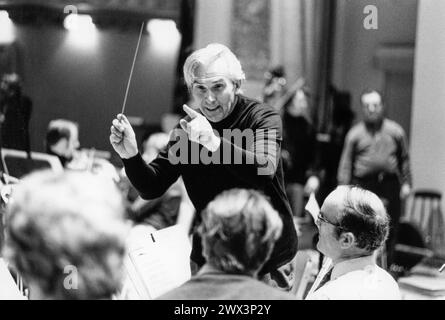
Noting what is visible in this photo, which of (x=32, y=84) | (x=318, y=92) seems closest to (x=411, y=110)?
(x=318, y=92)

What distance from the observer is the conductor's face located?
1.77 meters

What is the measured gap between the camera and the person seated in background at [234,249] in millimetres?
1252

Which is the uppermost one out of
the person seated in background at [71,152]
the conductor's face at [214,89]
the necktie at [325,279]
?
the conductor's face at [214,89]

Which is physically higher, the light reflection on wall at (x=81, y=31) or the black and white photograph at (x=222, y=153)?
the light reflection on wall at (x=81, y=31)

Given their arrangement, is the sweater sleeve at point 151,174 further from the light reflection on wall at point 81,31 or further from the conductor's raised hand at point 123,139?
the light reflection on wall at point 81,31

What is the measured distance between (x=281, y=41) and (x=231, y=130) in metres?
3.47

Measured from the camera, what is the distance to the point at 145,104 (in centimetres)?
461

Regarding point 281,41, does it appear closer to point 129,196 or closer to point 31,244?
point 129,196

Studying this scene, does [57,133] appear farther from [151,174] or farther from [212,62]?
[212,62]

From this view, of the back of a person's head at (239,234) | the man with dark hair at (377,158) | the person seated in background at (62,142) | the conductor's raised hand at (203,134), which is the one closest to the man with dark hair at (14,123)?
the person seated in background at (62,142)

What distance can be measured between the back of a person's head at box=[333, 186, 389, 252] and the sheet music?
1.44 feet

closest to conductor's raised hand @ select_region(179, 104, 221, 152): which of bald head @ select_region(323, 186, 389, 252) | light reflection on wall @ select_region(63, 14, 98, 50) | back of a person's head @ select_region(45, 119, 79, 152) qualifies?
bald head @ select_region(323, 186, 389, 252)

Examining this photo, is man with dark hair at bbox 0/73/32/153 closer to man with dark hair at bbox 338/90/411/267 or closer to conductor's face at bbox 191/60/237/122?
conductor's face at bbox 191/60/237/122

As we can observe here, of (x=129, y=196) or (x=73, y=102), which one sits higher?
(x=73, y=102)
